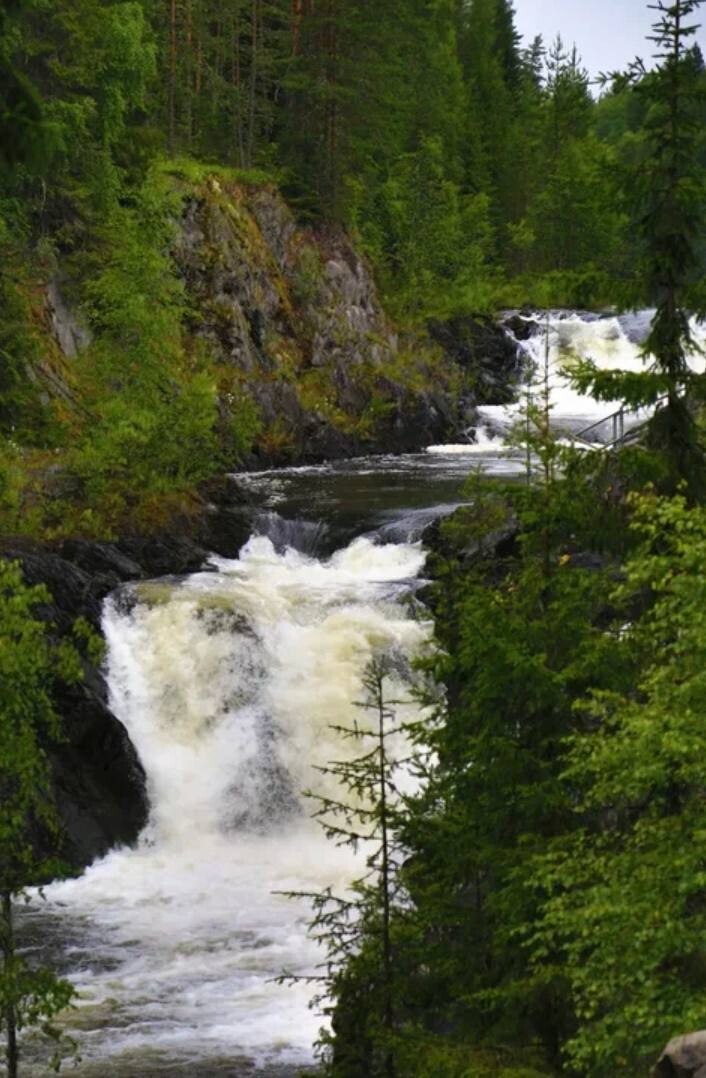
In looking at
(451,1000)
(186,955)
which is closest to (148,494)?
(186,955)

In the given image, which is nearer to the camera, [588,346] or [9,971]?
[9,971]

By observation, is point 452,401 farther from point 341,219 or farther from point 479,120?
point 479,120

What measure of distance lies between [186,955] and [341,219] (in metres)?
34.4

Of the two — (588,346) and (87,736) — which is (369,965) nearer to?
(87,736)

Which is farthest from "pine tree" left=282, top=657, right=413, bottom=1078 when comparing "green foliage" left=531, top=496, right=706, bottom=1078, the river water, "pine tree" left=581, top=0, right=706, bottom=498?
"pine tree" left=581, top=0, right=706, bottom=498

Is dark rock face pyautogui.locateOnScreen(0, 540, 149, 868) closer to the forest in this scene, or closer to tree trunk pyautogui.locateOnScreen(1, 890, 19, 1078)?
the forest

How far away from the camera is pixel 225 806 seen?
20484mm

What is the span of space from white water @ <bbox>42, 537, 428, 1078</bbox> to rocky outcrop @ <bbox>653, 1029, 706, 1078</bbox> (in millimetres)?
7507

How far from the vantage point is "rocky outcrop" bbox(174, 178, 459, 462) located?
122 ft

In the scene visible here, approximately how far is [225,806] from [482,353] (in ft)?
106

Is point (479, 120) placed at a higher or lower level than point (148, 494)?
higher

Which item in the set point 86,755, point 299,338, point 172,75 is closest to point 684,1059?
point 86,755

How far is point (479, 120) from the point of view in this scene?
7394cm

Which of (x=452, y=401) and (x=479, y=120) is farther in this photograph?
(x=479, y=120)
